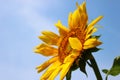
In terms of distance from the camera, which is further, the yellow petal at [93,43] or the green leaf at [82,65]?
the green leaf at [82,65]

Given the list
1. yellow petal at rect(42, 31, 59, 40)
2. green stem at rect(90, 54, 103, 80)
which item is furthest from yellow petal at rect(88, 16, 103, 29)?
yellow petal at rect(42, 31, 59, 40)

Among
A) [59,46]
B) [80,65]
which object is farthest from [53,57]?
[80,65]

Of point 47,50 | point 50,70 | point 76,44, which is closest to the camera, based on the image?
point 76,44

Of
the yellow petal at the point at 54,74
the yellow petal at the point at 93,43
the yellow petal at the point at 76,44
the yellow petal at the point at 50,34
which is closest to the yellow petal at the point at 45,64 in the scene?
the yellow petal at the point at 54,74

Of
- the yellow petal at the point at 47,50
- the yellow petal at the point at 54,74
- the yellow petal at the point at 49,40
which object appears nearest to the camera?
the yellow petal at the point at 54,74

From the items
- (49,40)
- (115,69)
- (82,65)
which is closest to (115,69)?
(115,69)

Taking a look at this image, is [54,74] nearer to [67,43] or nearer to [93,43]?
[67,43]

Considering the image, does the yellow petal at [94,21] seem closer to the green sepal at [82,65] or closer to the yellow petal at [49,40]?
the green sepal at [82,65]

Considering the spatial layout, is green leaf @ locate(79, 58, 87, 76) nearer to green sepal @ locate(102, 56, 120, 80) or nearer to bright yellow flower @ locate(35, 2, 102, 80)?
bright yellow flower @ locate(35, 2, 102, 80)
